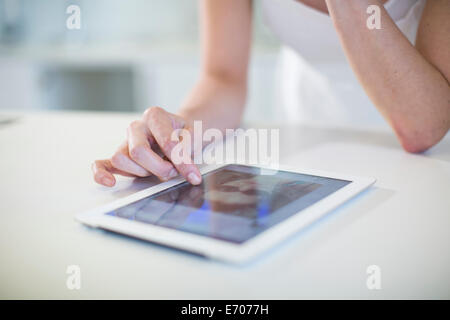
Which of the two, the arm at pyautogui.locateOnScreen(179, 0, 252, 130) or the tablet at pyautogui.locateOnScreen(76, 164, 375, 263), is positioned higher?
the arm at pyautogui.locateOnScreen(179, 0, 252, 130)

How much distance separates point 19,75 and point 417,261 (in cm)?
302

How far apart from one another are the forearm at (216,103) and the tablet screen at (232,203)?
0.84ft

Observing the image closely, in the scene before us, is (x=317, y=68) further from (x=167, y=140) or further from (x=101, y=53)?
(x=101, y=53)

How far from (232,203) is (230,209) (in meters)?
0.02

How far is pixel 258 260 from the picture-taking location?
0.41m

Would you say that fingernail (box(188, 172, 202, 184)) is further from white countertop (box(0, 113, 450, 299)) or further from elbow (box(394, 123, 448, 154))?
elbow (box(394, 123, 448, 154))

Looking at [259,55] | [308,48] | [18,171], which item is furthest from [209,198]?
[259,55]

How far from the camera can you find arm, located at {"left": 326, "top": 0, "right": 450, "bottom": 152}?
2.33 ft

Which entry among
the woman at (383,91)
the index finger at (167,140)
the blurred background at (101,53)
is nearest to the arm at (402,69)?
the woman at (383,91)

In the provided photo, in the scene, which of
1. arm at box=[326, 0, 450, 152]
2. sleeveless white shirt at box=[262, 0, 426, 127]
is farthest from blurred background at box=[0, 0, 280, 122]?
arm at box=[326, 0, 450, 152]

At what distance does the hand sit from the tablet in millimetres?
20

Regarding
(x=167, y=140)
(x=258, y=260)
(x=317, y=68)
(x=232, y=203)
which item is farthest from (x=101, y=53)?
(x=258, y=260)

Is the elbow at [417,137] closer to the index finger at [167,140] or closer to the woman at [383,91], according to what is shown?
the woman at [383,91]
